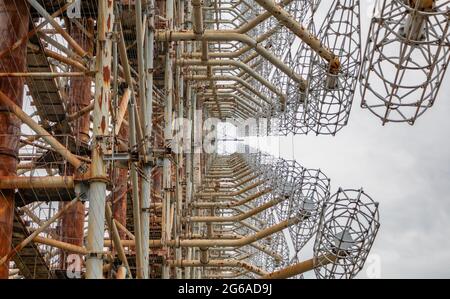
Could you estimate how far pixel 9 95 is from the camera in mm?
10023

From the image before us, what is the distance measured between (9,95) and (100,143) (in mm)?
2635

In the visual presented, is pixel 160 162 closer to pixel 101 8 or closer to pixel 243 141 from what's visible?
pixel 101 8

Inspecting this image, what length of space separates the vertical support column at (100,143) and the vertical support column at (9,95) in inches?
75.7

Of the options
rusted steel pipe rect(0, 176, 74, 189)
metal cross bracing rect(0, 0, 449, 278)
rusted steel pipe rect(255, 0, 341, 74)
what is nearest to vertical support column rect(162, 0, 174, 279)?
metal cross bracing rect(0, 0, 449, 278)

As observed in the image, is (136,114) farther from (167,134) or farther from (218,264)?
(218,264)

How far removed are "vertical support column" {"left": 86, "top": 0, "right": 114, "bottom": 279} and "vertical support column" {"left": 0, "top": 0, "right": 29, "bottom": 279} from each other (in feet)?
6.31

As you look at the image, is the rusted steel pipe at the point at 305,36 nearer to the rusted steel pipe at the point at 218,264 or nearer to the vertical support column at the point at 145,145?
the vertical support column at the point at 145,145

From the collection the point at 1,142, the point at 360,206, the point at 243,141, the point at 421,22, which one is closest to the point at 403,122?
the point at 421,22

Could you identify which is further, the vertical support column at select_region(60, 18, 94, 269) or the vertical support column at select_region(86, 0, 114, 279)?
the vertical support column at select_region(60, 18, 94, 269)

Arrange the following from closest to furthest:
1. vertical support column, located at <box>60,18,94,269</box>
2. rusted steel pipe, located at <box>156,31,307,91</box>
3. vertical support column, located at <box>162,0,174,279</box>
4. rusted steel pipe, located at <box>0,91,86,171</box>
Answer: rusted steel pipe, located at <box>0,91,86,171</box>, rusted steel pipe, located at <box>156,31,307,91</box>, vertical support column, located at <box>162,0,174,279</box>, vertical support column, located at <box>60,18,94,269</box>

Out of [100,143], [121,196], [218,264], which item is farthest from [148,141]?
[218,264]

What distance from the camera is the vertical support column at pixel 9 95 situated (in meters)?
9.60

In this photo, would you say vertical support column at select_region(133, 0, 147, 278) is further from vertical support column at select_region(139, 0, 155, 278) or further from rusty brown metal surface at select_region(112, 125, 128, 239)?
rusty brown metal surface at select_region(112, 125, 128, 239)

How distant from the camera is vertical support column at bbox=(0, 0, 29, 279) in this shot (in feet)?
31.5
